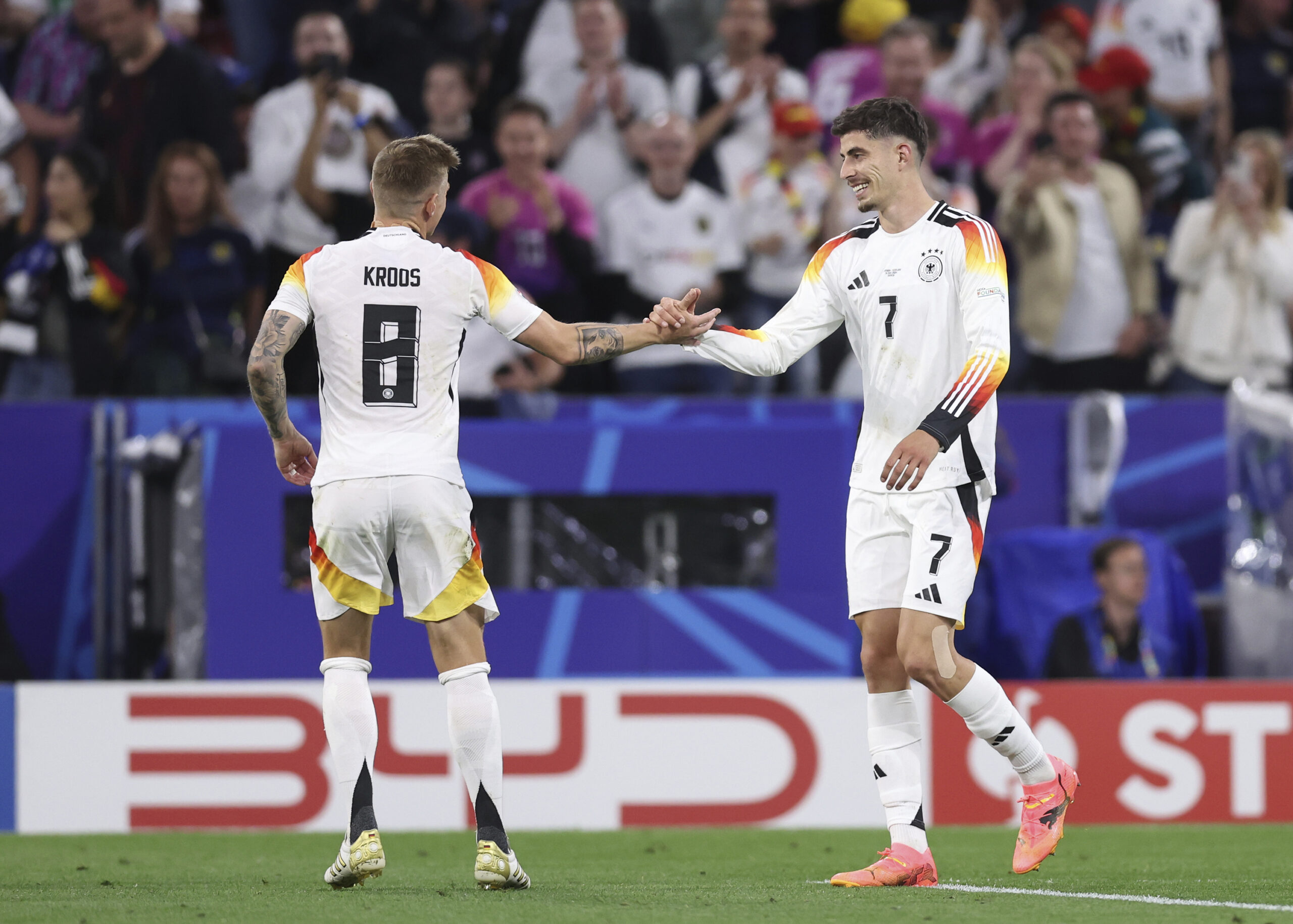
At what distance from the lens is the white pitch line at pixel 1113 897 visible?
4758 mm

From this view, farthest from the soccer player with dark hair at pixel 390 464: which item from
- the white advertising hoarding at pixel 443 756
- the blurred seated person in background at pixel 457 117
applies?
the blurred seated person in background at pixel 457 117

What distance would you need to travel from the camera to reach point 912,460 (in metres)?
5.02

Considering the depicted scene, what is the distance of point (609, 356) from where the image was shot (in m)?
5.39

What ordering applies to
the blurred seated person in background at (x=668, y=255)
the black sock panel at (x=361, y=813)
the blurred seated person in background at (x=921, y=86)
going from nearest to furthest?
the black sock panel at (x=361, y=813) < the blurred seated person in background at (x=668, y=255) < the blurred seated person in background at (x=921, y=86)

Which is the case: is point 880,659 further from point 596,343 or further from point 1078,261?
point 1078,261

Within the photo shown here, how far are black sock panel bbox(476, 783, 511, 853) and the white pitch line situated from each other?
1022mm

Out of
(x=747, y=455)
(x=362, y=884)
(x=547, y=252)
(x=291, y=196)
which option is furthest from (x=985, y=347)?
(x=291, y=196)

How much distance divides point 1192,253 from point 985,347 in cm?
540

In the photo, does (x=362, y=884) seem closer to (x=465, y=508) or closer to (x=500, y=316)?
(x=465, y=508)

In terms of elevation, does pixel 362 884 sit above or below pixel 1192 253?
below

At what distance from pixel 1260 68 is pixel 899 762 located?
26.3 ft

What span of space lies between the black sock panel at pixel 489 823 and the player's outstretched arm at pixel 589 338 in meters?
1.25

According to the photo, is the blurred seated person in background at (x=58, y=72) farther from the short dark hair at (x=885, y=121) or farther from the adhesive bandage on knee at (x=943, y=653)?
the adhesive bandage on knee at (x=943, y=653)

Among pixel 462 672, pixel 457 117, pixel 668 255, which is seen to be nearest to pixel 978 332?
pixel 462 672
